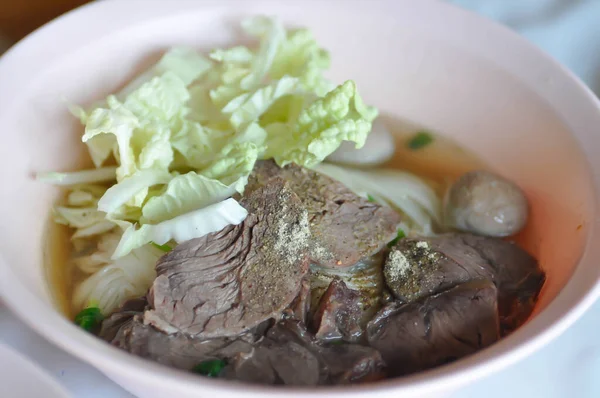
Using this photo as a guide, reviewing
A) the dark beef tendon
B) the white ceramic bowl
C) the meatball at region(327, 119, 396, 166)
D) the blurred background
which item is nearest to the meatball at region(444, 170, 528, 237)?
the white ceramic bowl

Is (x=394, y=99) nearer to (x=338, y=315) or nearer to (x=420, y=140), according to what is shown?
(x=420, y=140)

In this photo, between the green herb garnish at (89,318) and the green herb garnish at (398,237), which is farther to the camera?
the green herb garnish at (398,237)

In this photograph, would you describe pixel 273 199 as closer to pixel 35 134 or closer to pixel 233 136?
pixel 233 136

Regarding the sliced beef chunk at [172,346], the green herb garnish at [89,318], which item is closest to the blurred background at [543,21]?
the green herb garnish at [89,318]

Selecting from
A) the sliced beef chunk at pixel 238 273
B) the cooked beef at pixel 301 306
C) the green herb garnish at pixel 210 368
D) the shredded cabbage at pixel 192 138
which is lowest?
the green herb garnish at pixel 210 368

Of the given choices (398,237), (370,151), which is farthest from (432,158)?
(398,237)

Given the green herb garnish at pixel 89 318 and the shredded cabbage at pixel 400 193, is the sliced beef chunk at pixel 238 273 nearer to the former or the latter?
Result: the green herb garnish at pixel 89 318
